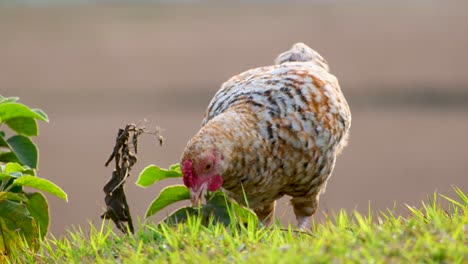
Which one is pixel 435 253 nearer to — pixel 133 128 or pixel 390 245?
pixel 390 245

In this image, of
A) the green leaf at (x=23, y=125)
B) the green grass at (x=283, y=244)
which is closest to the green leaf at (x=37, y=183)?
the green grass at (x=283, y=244)

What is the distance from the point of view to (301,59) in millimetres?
6305

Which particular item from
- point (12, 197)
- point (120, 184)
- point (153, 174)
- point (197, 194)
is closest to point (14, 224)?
point (12, 197)

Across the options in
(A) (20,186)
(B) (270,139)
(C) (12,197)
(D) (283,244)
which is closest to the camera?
(D) (283,244)

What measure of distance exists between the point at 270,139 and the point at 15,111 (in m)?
1.27

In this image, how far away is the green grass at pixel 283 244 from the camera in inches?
140

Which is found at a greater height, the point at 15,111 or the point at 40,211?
the point at 15,111

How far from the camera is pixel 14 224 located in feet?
15.3

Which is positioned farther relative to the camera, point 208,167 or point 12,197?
point 208,167

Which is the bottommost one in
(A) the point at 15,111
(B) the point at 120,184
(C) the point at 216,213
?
(C) the point at 216,213

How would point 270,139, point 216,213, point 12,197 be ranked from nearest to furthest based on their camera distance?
1. point 12,197
2. point 216,213
3. point 270,139

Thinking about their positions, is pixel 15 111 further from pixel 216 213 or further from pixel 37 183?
pixel 216 213

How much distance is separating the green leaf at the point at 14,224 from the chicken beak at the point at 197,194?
0.75m

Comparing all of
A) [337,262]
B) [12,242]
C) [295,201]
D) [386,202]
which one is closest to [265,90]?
[295,201]
